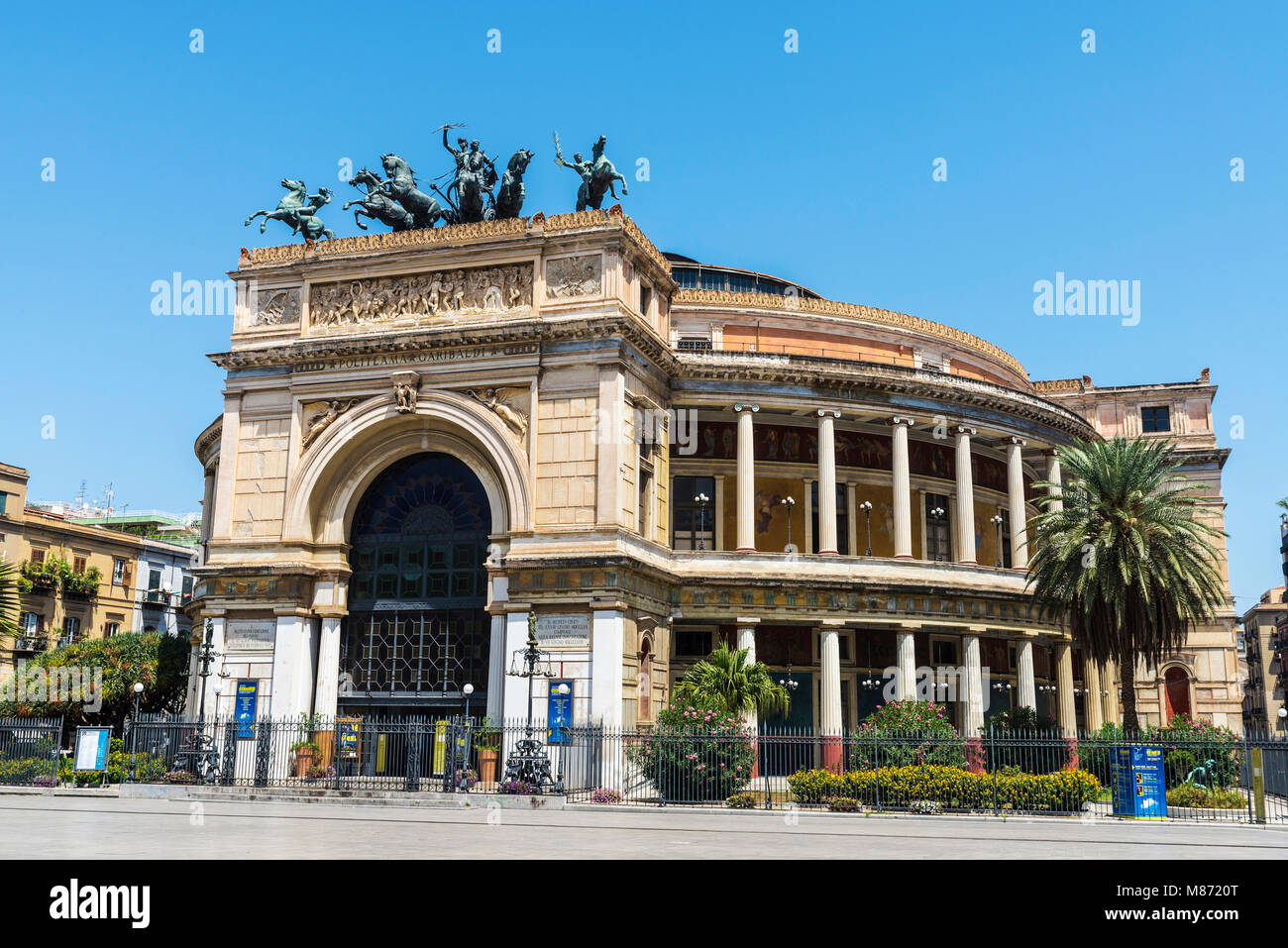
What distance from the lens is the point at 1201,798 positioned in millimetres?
30531

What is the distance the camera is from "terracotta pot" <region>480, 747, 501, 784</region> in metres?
33.5

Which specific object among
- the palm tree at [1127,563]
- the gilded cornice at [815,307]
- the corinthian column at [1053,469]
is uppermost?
the gilded cornice at [815,307]

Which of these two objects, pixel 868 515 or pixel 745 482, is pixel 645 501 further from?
pixel 868 515

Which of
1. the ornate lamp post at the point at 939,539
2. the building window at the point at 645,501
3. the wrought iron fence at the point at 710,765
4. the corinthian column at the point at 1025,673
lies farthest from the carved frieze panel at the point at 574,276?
the corinthian column at the point at 1025,673

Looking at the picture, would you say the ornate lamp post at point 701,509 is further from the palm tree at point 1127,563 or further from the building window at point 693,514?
the palm tree at point 1127,563

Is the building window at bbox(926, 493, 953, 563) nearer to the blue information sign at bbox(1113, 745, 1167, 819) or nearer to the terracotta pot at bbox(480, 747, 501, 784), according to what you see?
the blue information sign at bbox(1113, 745, 1167, 819)

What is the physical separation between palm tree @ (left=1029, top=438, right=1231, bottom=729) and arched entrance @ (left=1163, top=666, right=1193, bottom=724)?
22.4m

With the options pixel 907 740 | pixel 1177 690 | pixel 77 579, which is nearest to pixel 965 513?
pixel 907 740

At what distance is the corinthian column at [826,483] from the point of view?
1607 inches

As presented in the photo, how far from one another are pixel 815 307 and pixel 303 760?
26.6m

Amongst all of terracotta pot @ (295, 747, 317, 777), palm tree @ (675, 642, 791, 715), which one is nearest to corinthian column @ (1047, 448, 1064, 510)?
palm tree @ (675, 642, 791, 715)

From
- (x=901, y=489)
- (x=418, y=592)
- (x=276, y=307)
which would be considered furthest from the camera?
(x=901, y=489)

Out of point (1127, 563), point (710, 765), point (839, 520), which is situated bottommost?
point (710, 765)

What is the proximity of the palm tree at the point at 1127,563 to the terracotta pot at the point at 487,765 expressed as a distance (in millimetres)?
17364
